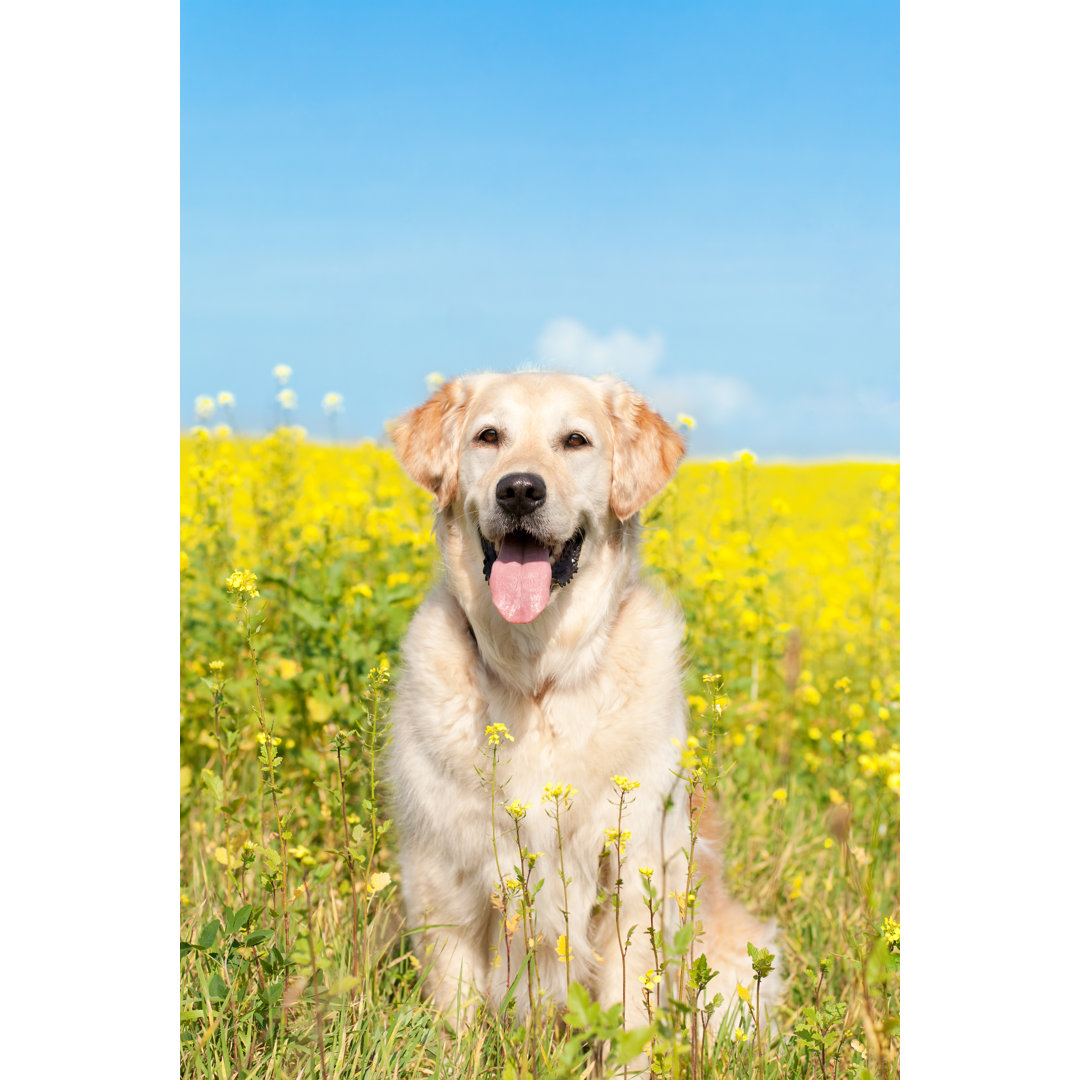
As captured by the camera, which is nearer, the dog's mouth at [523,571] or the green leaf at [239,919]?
the green leaf at [239,919]

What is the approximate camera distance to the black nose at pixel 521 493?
2.53 metres

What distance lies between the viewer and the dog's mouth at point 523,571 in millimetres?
2598

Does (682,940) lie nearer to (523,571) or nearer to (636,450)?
(523,571)

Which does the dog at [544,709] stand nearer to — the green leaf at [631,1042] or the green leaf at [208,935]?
the green leaf at [208,935]

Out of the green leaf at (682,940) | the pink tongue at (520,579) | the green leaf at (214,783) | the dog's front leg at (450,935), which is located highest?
the pink tongue at (520,579)

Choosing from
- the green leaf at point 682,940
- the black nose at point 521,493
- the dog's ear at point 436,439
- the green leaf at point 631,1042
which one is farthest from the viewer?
the dog's ear at point 436,439

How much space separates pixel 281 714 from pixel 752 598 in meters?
2.15

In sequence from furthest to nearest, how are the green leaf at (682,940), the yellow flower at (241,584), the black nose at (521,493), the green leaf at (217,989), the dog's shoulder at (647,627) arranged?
1. the dog's shoulder at (647,627)
2. the black nose at (521,493)
3. the green leaf at (217,989)
4. the yellow flower at (241,584)
5. the green leaf at (682,940)

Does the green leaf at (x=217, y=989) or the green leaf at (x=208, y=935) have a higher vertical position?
the green leaf at (x=208, y=935)

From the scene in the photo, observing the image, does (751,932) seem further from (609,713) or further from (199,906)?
(199,906)

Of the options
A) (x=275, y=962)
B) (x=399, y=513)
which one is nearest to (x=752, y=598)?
(x=399, y=513)

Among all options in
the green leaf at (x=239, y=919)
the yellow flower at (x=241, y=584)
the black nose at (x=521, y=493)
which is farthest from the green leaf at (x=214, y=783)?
the black nose at (x=521, y=493)

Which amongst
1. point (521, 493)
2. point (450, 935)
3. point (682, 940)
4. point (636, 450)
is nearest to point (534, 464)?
point (521, 493)

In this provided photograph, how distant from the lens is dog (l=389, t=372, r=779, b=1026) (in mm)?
2531
